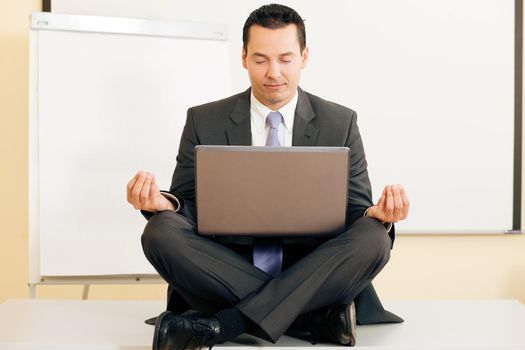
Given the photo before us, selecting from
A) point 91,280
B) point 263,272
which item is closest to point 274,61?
point 263,272

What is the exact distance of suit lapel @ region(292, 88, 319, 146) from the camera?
6.06 ft

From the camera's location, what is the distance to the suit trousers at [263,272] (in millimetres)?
1479

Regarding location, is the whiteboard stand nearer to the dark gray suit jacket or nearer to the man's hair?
the dark gray suit jacket

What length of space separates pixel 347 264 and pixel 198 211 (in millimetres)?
361

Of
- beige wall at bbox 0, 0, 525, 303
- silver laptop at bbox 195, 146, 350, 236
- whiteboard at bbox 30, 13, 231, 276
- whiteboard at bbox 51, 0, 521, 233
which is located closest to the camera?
silver laptop at bbox 195, 146, 350, 236

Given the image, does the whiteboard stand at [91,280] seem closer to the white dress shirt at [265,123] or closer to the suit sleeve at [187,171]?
the suit sleeve at [187,171]

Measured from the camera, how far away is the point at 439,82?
107 inches

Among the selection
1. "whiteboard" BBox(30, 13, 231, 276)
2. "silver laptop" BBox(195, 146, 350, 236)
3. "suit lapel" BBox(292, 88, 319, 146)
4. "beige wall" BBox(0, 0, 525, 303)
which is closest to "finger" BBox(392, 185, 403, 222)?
"silver laptop" BBox(195, 146, 350, 236)

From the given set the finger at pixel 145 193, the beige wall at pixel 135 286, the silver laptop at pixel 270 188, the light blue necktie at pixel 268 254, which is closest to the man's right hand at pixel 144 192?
the finger at pixel 145 193

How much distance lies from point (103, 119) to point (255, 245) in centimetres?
95

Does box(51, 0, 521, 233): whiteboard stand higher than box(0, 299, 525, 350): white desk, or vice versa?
box(51, 0, 521, 233): whiteboard

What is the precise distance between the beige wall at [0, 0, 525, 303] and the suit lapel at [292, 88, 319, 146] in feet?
3.37

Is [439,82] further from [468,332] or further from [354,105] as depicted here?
[468,332]

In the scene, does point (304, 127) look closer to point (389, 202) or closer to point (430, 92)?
point (389, 202)
